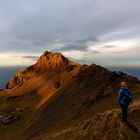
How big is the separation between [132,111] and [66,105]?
44.5 meters

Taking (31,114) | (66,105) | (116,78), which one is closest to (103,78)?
(116,78)

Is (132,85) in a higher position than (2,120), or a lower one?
higher

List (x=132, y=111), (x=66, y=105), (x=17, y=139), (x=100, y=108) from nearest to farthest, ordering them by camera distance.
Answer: (x=132, y=111)
(x=100, y=108)
(x=17, y=139)
(x=66, y=105)

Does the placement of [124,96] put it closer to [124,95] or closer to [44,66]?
[124,95]

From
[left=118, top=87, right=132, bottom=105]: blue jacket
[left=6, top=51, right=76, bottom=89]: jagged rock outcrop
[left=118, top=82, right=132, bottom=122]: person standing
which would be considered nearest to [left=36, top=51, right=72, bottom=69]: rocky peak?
[left=6, top=51, right=76, bottom=89]: jagged rock outcrop

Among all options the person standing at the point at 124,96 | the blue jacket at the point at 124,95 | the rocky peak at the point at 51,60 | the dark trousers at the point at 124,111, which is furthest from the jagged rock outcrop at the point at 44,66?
the blue jacket at the point at 124,95

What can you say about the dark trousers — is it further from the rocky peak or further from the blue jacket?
the rocky peak

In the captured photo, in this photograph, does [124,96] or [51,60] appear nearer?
[124,96]

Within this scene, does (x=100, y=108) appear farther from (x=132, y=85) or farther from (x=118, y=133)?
(x=118, y=133)

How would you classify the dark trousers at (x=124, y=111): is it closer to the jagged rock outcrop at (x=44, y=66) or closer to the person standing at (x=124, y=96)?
the person standing at (x=124, y=96)

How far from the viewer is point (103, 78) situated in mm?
86312

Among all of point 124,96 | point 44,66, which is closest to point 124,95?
point 124,96

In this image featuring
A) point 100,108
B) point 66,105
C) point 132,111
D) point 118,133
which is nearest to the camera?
point 118,133

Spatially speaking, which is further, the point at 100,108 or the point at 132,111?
the point at 100,108
